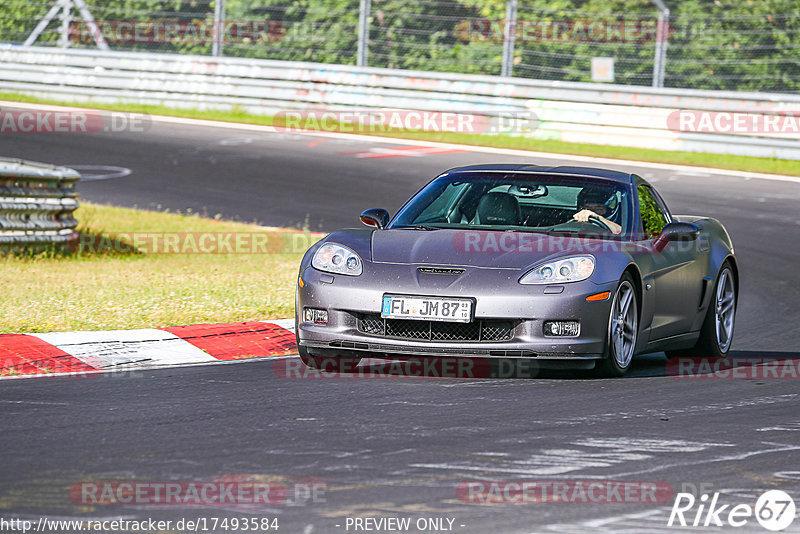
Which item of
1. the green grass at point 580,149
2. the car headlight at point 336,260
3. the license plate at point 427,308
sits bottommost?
the green grass at point 580,149

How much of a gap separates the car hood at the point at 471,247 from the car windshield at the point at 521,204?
0.26m

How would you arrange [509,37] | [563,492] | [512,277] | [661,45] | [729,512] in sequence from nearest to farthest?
[729,512], [563,492], [512,277], [661,45], [509,37]

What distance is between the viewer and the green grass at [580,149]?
20297mm

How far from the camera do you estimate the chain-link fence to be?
20.9 metres

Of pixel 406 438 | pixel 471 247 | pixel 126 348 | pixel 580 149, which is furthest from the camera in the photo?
pixel 580 149

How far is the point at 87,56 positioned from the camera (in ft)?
83.4

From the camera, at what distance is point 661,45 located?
830 inches

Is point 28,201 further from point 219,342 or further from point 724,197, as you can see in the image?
point 724,197

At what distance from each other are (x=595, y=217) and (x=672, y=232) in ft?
1.55

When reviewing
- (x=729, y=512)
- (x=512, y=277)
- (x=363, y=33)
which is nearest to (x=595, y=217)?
(x=512, y=277)

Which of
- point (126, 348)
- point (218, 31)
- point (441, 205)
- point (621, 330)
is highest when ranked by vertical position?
point (218, 31)

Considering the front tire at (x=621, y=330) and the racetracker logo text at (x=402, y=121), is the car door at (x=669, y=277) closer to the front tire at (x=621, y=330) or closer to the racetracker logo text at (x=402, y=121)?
Answer: the front tire at (x=621, y=330)

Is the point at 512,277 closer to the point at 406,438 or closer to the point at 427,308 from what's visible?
the point at 427,308

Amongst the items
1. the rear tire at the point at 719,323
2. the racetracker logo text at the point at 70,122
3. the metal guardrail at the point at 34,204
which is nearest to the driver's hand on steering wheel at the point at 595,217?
the rear tire at the point at 719,323
